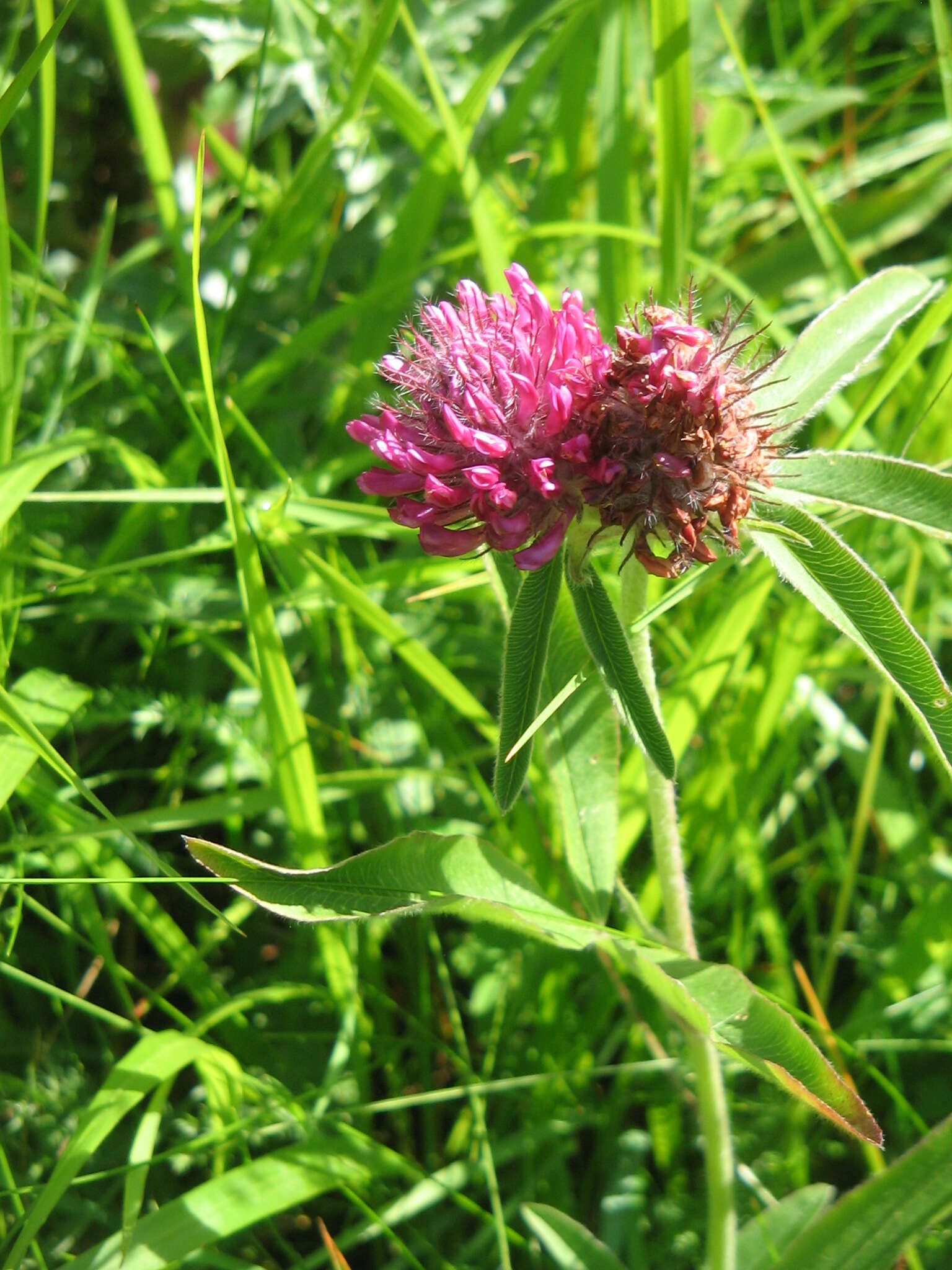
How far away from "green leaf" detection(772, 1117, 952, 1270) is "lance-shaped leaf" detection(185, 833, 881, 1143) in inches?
4.0

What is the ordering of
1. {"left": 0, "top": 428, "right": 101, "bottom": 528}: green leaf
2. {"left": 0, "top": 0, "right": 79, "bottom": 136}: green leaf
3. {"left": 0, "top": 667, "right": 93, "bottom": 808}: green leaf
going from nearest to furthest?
{"left": 0, "top": 0, "right": 79, "bottom": 136}: green leaf → {"left": 0, "top": 667, "right": 93, "bottom": 808}: green leaf → {"left": 0, "top": 428, "right": 101, "bottom": 528}: green leaf

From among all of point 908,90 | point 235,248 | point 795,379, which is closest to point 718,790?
point 795,379

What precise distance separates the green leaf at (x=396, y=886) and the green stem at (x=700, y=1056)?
19 cm

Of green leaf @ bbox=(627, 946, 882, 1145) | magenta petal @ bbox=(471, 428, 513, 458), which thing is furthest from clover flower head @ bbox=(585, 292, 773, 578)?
green leaf @ bbox=(627, 946, 882, 1145)

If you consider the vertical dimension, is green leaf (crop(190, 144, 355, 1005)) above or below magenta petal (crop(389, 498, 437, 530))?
below

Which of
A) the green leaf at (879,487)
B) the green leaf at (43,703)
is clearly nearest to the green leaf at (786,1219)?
the green leaf at (879,487)

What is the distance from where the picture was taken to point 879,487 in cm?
143

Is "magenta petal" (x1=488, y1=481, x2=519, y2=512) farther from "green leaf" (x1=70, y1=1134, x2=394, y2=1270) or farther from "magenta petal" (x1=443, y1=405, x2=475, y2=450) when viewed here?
"green leaf" (x1=70, y1=1134, x2=394, y2=1270)

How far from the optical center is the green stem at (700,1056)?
4.99ft

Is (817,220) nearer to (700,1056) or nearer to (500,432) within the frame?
(500,432)

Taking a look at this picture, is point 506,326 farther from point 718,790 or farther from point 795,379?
point 718,790

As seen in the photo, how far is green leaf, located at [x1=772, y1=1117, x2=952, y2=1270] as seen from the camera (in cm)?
133

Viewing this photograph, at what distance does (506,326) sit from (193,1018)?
4.83 ft

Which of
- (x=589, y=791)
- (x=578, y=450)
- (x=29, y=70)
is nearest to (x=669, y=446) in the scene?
(x=578, y=450)
